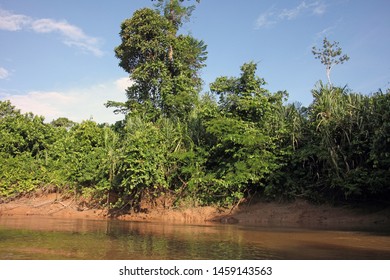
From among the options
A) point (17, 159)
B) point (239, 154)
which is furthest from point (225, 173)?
point (17, 159)

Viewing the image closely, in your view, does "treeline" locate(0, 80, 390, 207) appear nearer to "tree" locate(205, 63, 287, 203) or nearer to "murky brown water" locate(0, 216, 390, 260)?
"tree" locate(205, 63, 287, 203)

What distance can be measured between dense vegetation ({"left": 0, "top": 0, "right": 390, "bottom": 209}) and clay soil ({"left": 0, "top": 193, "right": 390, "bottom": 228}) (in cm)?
46

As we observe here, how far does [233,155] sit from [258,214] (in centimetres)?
288

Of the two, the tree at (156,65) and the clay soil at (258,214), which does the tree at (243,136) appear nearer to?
the clay soil at (258,214)

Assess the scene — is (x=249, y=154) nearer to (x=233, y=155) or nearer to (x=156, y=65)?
(x=233, y=155)

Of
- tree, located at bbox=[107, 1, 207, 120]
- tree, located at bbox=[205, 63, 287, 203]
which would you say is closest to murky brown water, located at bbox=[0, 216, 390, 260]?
tree, located at bbox=[205, 63, 287, 203]

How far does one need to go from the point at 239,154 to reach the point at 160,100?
9.46 m

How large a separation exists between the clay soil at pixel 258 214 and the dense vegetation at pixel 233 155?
46 cm

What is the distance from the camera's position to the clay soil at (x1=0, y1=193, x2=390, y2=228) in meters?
14.5

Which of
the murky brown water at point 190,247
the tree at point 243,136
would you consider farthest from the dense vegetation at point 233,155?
the murky brown water at point 190,247

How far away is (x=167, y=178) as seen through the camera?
16828 millimetres

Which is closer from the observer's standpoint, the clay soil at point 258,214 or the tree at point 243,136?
the clay soil at point 258,214

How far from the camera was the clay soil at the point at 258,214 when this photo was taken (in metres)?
14.5

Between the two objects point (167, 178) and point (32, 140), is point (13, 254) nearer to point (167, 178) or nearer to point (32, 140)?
point (167, 178)
